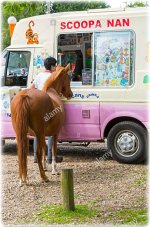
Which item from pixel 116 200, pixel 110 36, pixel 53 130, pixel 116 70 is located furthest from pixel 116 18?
pixel 116 200

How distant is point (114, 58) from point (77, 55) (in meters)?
0.80

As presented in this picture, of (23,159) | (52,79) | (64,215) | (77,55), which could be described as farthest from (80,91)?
(64,215)

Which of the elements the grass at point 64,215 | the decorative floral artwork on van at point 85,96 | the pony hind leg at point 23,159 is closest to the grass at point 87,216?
the grass at point 64,215

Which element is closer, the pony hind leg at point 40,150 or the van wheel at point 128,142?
the pony hind leg at point 40,150

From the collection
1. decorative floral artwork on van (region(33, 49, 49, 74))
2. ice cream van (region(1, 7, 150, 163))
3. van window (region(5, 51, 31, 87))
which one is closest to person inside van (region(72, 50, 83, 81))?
ice cream van (region(1, 7, 150, 163))

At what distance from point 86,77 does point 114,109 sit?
858mm

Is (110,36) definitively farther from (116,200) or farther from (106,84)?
(116,200)

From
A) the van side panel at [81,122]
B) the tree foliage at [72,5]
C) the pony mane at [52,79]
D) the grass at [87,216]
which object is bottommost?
the grass at [87,216]

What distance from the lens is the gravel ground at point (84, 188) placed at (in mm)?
6578

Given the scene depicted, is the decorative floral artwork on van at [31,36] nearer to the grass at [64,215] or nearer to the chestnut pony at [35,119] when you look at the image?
the chestnut pony at [35,119]

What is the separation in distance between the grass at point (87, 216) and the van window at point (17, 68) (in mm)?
4733

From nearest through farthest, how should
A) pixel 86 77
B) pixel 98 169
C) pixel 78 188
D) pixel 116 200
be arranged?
pixel 116 200
pixel 78 188
pixel 98 169
pixel 86 77

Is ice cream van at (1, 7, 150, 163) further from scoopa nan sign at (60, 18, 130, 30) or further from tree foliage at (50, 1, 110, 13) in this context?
tree foliage at (50, 1, 110, 13)

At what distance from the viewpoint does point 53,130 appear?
28.3 feet
